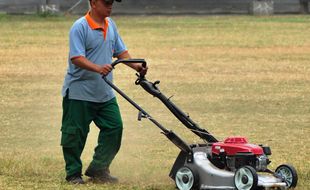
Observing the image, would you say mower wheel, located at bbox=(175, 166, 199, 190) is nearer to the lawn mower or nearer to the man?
the lawn mower

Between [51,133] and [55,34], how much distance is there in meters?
17.4

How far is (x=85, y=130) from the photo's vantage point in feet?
24.2

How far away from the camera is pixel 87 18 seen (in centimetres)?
736

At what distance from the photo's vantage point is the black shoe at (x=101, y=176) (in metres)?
7.48

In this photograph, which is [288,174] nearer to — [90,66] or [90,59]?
[90,66]

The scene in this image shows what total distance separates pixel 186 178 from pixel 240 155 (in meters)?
0.48

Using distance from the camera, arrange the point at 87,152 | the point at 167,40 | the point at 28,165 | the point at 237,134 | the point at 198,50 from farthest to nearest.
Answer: the point at 167,40, the point at 198,50, the point at 237,134, the point at 87,152, the point at 28,165

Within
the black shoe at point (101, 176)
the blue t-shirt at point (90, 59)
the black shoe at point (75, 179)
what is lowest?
the black shoe at point (101, 176)

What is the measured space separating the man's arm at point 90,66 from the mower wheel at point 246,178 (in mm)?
1344

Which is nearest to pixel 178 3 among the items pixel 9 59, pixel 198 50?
pixel 198 50

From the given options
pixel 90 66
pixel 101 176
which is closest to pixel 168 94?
pixel 101 176

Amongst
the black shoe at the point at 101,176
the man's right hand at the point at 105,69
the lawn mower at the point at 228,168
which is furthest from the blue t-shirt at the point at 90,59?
the black shoe at the point at 101,176

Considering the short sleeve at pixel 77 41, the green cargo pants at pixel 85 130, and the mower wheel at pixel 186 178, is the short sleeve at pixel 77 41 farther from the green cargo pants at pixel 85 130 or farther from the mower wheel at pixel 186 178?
the mower wheel at pixel 186 178

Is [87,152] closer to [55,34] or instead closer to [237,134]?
[237,134]
